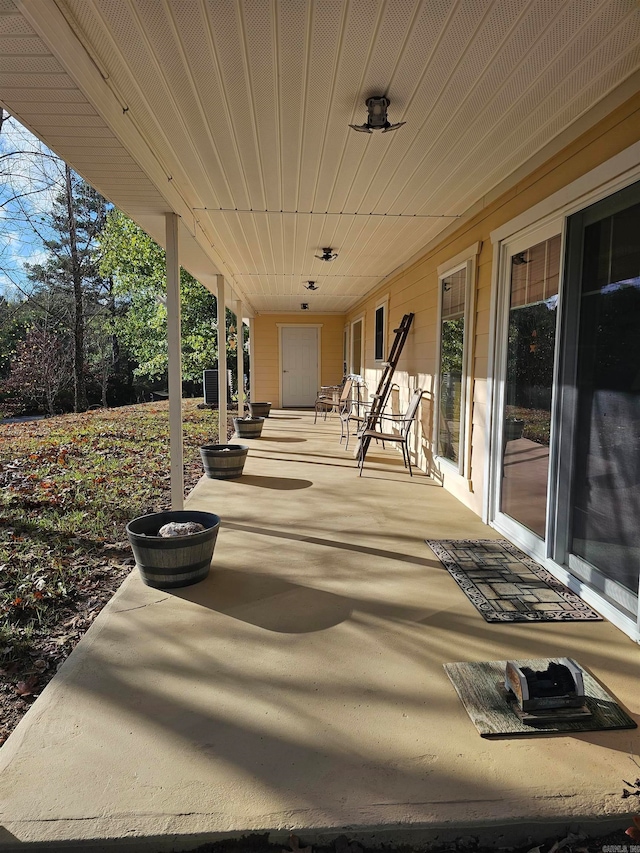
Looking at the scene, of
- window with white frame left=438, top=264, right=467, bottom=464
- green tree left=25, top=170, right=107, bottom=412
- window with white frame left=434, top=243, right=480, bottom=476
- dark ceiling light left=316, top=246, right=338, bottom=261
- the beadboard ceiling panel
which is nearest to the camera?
the beadboard ceiling panel

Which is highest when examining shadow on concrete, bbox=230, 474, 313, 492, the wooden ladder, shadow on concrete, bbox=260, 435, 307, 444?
the wooden ladder

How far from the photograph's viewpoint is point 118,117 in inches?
93.7

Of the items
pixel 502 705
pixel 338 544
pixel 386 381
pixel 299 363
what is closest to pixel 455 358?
pixel 338 544

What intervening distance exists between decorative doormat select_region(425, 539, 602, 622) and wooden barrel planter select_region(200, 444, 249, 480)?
227 centimetres

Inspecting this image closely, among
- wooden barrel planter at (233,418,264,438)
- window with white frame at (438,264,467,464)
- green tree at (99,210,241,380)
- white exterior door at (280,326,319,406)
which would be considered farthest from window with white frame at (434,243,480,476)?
green tree at (99,210,241,380)

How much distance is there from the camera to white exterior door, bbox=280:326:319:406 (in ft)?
40.1

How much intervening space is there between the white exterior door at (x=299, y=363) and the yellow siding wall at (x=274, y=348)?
6.7 inches

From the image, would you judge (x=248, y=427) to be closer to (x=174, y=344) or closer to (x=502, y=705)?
(x=174, y=344)

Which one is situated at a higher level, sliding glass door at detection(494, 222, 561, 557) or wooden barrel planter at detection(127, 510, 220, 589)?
sliding glass door at detection(494, 222, 561, 557)

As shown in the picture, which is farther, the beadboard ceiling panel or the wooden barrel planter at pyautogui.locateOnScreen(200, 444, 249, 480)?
the wooden barrel planter at pyautogui.locateOnScreen(200, 444, 249, 480)

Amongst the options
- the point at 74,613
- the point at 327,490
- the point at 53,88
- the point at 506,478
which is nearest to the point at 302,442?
the point at 327,490

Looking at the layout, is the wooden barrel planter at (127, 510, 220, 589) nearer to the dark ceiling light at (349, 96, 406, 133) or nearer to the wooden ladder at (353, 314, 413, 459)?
the dark ceiling light at (349, 96, 406, 133)

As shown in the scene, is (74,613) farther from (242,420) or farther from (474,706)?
(242,420)

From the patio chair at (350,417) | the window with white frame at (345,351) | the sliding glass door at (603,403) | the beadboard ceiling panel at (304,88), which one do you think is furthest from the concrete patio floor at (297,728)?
the window with white frame at (345,351)
